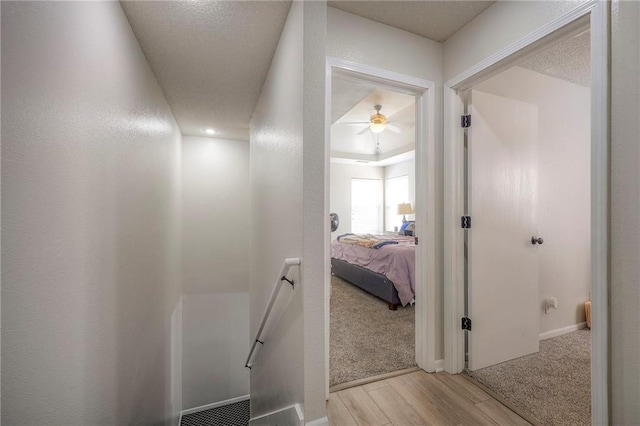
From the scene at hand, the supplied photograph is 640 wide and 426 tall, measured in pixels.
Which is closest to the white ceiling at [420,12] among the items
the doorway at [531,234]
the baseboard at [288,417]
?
the doorway at [531,234]

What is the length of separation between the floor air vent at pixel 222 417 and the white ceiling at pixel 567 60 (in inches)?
208

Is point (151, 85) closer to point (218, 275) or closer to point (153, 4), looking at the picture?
point (153, 4)

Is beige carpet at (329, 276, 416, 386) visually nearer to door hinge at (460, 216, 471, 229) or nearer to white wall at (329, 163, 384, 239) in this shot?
door hinge at (460, 216, 471, 229)

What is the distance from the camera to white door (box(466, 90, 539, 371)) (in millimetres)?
1873

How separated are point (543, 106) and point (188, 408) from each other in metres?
5.82

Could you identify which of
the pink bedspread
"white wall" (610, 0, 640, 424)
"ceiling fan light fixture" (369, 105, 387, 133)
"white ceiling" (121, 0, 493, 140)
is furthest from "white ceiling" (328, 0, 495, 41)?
Answer: "ceiling fan light fixture" (369, 105, 387, 133)

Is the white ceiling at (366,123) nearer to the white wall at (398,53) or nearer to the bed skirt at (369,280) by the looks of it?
the white wall at (398,53)

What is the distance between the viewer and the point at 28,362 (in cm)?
77

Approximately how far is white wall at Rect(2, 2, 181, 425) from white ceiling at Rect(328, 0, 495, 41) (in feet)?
4.55

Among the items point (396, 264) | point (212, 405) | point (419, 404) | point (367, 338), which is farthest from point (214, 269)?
point (419, 404)

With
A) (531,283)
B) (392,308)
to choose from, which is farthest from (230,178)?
(531,283)

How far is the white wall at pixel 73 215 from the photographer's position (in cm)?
73

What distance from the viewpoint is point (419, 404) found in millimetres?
1548

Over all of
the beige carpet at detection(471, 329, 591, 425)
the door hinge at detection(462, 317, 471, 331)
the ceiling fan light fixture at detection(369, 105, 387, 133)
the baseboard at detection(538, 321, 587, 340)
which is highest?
the ceiling fan light fixture at detection(369, 105, 387, 133)
